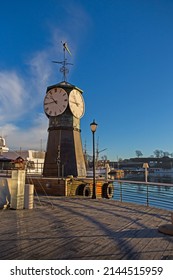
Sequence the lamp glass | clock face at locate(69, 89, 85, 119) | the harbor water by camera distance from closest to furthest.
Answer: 1. the harbor water
2. the lamp glass
3. clock face at locate(69, 89, 85, 119)

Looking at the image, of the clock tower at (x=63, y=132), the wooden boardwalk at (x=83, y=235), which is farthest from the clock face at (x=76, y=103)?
the wooden boardwalk at (x=83, y=235)

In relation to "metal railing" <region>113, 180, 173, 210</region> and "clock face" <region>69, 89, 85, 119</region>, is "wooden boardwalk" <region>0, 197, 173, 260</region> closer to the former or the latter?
"metal railing" <region>113, 180, 173, 210</region>

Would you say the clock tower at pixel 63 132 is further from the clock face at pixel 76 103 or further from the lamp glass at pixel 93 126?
the lamp glass at pixel 93 126

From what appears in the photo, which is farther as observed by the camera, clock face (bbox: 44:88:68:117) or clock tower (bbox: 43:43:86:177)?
clock face (bbox: 44:88:68:117)

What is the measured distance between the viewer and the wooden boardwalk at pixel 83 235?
3.55 metres

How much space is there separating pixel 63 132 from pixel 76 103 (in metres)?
2.71

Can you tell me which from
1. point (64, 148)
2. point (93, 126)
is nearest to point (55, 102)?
point (64, 148)

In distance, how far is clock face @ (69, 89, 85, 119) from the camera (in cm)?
1662

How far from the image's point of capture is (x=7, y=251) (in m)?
3.63

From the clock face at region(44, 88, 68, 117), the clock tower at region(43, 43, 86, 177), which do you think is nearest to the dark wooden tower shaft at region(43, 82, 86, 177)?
the clock tower at region(43, 43, 86, 177)

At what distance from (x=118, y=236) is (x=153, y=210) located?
11.4 ft
